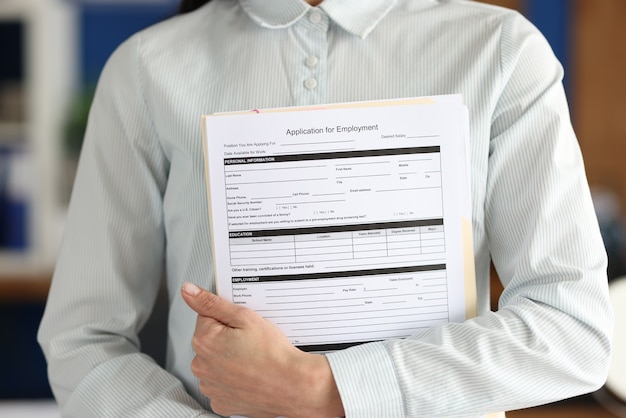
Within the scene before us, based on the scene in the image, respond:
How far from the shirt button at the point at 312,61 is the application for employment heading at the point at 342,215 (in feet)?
0.35

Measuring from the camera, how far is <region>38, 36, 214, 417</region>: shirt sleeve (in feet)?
3.47

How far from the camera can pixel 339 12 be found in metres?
1.02

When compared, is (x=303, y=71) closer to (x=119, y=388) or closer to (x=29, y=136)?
(x=119, y=388)

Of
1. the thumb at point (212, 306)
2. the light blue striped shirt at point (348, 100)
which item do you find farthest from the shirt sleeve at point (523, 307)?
the thumb at point (212, 306)

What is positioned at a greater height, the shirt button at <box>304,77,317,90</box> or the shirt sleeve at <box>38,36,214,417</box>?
the shirt button at <box>304,77,317,90</box>

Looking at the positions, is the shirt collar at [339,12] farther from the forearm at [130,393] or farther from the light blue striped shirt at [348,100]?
the forearm at [130,393]

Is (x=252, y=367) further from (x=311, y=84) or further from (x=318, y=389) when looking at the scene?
(x=311, y=84)

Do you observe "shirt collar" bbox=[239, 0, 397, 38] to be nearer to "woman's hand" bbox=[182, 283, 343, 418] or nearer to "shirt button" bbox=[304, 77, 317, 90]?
"shirt button" bbox=[304, 77, 317, 90]

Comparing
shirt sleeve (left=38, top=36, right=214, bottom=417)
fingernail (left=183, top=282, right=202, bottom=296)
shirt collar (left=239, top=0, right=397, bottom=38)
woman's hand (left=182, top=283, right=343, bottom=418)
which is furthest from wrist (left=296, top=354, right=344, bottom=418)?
shirt collar (left=239, top=0, right=397, bottom=38)

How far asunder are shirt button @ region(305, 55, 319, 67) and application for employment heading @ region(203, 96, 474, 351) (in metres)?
0.11

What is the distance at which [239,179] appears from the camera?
93 centimetres

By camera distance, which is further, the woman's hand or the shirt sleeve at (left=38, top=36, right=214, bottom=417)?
the shirt sleeve at (left=38, top=36, right=214, bottom=417)

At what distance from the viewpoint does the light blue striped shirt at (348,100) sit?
89 cm

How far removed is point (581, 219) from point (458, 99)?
19 centimetres
